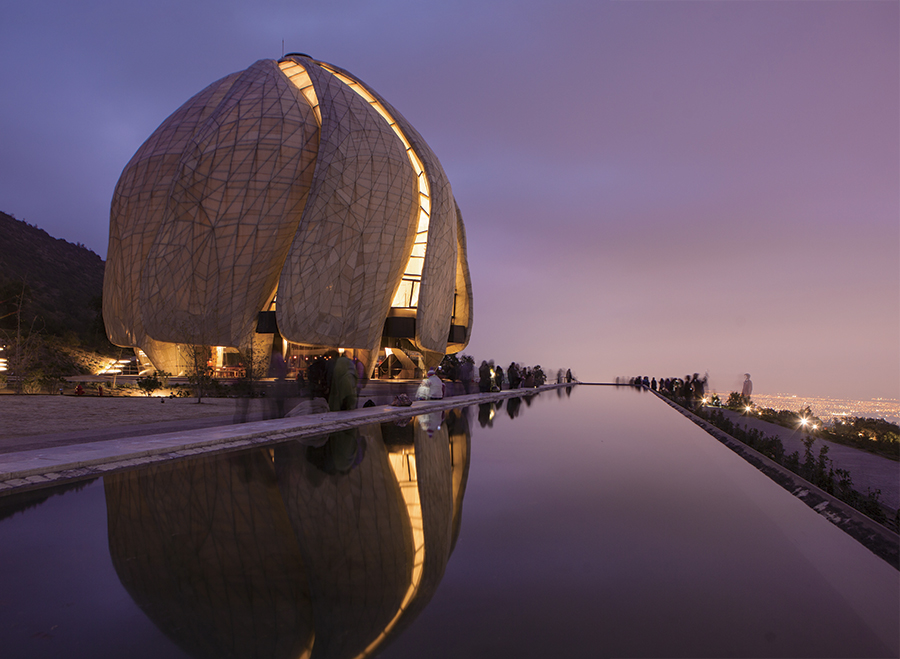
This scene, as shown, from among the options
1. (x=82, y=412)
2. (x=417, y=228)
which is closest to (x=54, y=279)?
(x=417, y=228)

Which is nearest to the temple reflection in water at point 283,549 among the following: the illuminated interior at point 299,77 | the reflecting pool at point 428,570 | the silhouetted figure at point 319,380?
the reflecting pool at point 428,570

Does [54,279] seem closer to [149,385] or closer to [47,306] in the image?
[47,306]

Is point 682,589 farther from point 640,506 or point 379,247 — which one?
point 379,247

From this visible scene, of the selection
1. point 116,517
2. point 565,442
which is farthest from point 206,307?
point 116,517

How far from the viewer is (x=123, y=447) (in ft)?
23.3

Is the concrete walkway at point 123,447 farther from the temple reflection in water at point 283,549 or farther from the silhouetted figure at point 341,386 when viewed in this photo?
the silhouetted figure at point 341,386

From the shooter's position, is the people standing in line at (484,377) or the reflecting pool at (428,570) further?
the people standing in line at (484,377)

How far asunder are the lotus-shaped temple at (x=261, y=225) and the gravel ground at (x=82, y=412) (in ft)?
37.9

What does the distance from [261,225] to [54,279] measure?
56.6m

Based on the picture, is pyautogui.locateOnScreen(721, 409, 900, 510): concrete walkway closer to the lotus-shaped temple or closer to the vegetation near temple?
the vegetation near temple

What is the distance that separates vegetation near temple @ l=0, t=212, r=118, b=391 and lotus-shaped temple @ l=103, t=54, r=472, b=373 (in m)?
5.71

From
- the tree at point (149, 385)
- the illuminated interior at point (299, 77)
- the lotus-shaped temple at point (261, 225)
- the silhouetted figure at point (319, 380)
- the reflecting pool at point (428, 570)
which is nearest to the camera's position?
the reflecting pool at point (428, 570)

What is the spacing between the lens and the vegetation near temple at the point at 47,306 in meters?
20.8

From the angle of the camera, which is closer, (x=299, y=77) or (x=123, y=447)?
(x=123, y=447)
